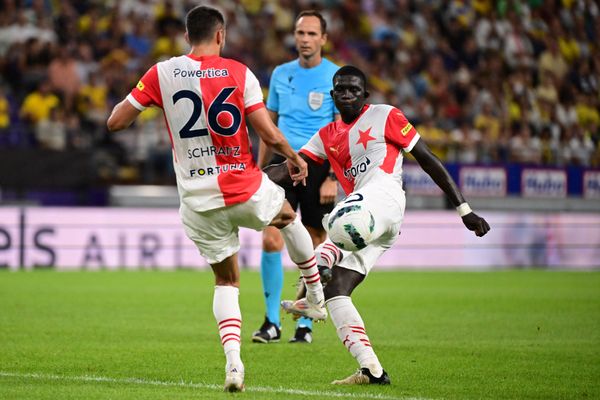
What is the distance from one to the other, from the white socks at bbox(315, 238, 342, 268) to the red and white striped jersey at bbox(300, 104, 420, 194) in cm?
43

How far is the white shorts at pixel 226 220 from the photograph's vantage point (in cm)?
672

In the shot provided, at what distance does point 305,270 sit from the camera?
280 inches

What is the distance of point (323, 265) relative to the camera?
23.9 ft

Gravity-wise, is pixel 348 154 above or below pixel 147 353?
above

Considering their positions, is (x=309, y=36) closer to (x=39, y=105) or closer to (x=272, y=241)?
(x=272, y=241)

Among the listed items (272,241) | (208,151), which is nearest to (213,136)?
(208,151)

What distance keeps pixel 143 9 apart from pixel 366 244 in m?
15.3

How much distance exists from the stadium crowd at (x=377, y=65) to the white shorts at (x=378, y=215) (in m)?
11.2

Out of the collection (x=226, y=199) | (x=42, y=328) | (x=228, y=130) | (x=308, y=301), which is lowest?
(x=42, y=328)

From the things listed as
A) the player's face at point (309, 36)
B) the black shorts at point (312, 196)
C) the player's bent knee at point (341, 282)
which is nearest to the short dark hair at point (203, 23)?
the player's bent knee at point (341, 282)

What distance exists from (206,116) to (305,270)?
1.21 metres

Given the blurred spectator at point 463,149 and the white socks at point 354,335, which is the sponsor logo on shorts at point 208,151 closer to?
the white socks at point 354,335

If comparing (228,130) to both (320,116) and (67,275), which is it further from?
(67,275)

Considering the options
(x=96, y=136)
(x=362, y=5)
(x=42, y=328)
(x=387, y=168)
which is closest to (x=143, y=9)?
(x=96, y=136)
